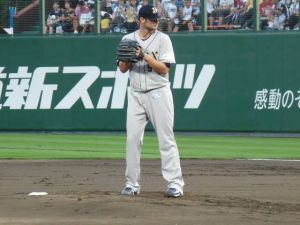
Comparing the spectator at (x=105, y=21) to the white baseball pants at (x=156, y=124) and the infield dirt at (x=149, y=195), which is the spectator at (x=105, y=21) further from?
the white baseball pants at (x=156, y=124)

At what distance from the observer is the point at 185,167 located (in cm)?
1418

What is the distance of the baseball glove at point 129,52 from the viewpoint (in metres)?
9.25

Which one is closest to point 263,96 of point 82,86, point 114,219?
point 82,86

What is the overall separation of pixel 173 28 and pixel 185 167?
9378mm

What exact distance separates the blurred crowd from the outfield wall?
0.31 metres

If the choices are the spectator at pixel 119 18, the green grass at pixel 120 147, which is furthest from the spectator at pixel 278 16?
the spectator at pixel 119 18

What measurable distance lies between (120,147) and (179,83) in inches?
177

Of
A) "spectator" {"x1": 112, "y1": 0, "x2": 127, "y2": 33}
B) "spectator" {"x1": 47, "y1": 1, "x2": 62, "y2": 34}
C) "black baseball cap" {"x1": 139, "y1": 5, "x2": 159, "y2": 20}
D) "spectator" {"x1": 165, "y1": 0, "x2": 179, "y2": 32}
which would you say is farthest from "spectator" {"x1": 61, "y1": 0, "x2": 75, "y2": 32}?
"black baseball cap" {"x1": 139, "y1": 5, "x2": 159, "y2": 20}

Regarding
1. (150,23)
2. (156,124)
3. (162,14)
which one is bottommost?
(162,14)

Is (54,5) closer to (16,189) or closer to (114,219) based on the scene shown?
(16,189)

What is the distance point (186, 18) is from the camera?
22984 millimetres

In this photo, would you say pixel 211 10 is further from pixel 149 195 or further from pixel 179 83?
pixel 149 195

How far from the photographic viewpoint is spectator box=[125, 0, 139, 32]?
23.1 meters

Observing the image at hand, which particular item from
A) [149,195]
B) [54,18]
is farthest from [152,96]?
[54,18]
